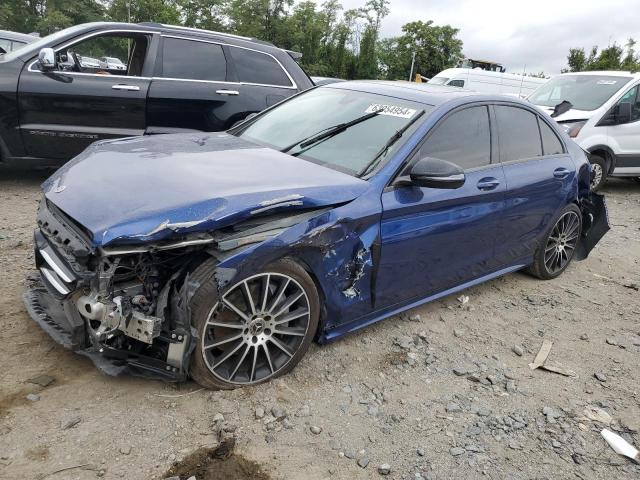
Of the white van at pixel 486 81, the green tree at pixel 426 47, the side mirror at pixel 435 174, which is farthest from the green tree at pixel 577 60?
the side mirror at pixel 435 174

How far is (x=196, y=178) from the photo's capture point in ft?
8.89

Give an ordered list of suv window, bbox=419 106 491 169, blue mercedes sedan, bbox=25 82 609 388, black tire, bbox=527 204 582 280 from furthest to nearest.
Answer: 1. black tire, bbox=527 204 582 280
2. suv window, bbox=419 106 491 169
3. blue mercedes sedan, bbox=25 82 609 388

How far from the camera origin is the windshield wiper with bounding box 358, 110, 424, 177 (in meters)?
3.09

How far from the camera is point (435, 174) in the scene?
299cm

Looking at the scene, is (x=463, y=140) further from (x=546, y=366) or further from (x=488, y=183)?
(x=546, y=366)

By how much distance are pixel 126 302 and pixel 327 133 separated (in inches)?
68.9

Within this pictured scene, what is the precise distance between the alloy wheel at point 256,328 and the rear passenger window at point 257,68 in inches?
167

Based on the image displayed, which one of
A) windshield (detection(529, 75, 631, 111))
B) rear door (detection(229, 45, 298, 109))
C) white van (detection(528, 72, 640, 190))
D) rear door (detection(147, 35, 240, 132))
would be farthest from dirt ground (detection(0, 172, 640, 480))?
windshield (detection(529, 75, 631, 111))

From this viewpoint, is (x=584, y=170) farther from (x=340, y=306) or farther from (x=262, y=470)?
(x=262, y=470)

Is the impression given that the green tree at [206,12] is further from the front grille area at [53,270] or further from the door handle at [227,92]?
the front grille area at [53,270]

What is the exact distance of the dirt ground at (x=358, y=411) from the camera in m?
2.30

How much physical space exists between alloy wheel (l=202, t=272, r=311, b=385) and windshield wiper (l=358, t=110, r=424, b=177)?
2.74ft

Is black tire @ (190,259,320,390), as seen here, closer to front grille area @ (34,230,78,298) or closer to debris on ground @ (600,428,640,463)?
front grille area @ (34,230,78,298)

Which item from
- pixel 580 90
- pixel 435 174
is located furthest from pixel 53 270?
pixel 580 90
